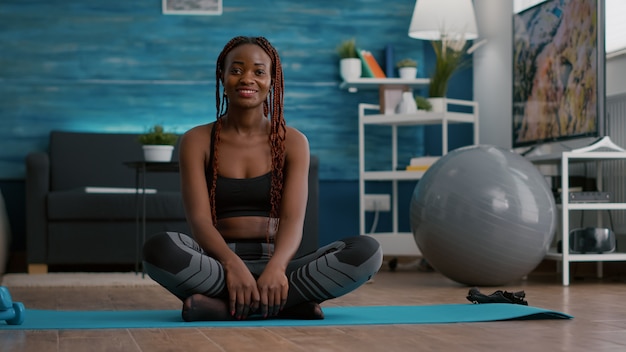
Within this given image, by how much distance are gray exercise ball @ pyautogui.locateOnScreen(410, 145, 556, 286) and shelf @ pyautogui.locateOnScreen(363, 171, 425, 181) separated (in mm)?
1541

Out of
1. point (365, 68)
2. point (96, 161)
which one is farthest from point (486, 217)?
point (96, 161)

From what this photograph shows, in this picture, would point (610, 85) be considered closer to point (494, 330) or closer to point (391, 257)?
point (391, 257)

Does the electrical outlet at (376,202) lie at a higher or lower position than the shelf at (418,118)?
lower

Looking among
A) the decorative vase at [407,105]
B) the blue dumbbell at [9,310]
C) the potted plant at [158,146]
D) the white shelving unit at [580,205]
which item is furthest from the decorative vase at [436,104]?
the blue dumbbell at [9,310]

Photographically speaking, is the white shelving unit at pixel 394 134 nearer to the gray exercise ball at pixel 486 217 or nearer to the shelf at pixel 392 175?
the shelf at pixel 392 175

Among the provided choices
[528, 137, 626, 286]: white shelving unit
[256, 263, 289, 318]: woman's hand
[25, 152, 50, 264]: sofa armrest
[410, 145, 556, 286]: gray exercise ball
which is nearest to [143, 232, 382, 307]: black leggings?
[256, 263, 289, 318]: woman's hand

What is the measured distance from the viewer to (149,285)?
4535 millimetres

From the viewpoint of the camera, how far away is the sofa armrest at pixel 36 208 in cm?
551

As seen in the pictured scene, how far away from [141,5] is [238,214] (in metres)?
3.96

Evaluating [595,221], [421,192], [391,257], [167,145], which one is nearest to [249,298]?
[421,192]

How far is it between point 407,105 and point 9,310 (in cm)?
384

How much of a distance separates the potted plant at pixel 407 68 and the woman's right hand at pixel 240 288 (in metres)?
4.00

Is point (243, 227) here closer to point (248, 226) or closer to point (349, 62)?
point (248, 226)

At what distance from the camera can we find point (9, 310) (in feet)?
8.39
